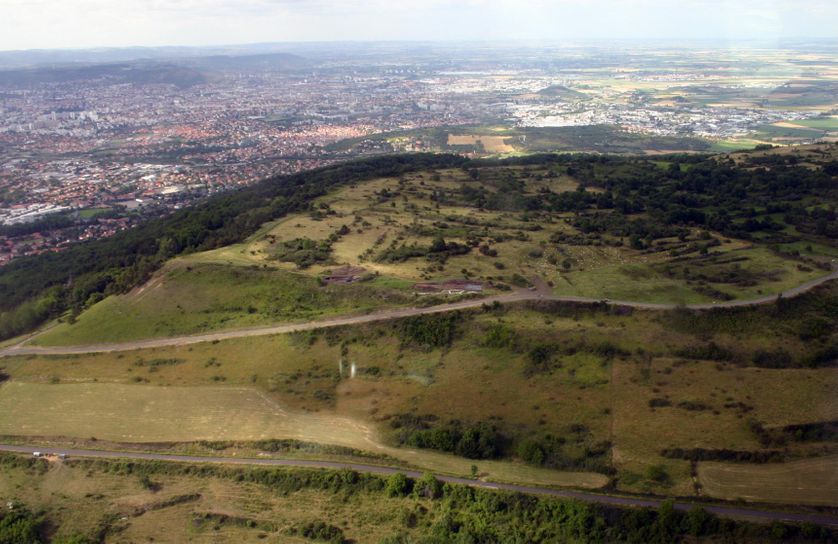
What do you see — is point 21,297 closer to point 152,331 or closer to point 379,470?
point 152,331

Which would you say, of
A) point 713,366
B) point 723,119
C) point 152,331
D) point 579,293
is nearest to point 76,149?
point 152,331

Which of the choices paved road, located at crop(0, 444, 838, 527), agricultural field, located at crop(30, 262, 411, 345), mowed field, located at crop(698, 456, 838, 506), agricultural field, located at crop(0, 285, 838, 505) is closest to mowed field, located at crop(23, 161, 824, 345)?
agricultural field, located at crop(30, 262, 411, 345)

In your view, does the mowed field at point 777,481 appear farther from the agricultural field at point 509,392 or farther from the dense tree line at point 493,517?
the dense tree line at point 493,517

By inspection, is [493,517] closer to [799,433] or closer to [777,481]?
[777,481]

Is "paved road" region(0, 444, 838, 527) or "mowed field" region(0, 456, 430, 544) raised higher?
"paved road" region(0, 444, 838, 527)

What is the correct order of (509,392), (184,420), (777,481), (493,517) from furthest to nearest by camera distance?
1. (184,420)
2. (509,392)
3. (493,517)
4. (777,481)

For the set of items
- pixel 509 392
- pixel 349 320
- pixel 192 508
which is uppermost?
pixel 349 320

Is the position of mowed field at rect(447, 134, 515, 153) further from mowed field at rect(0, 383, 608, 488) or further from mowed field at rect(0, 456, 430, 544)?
mowed field at rect(0, 456, 430, 544)

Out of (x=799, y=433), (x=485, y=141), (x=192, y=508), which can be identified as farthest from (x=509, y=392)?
(x=485, y=141)
